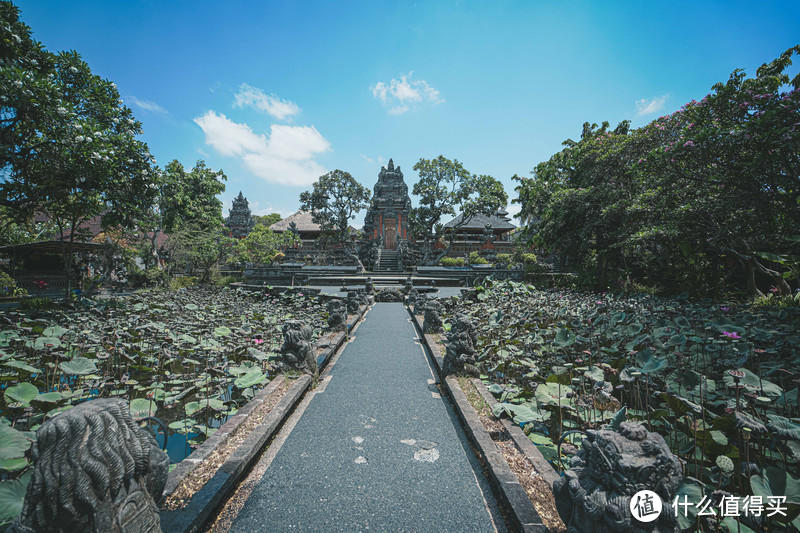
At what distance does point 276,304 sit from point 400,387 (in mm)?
8054

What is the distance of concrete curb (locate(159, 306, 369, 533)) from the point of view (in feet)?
6.09

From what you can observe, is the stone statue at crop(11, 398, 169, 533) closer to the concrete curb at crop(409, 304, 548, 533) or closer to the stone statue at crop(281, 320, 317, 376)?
the concrete curb at crop(409, 304, 548, 533)

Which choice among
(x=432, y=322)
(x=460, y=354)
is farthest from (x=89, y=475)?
(x=432, y=322)

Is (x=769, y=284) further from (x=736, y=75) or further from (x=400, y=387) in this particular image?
(x=400, y=387)

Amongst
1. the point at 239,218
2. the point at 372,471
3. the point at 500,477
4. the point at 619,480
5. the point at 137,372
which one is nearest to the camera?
Result: the point at 619,480

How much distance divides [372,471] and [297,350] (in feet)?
7.57

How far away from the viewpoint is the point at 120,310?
834cm

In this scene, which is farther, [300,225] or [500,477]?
[300,225]

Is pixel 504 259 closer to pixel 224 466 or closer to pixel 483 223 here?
pixel 483 223

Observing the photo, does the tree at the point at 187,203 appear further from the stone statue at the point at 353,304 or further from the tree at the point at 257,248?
the stone statue at the point at 353,304

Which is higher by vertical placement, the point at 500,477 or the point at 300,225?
the point at 300,225

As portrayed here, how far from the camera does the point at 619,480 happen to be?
142 centimetres

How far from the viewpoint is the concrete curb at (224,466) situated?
1.86 metres

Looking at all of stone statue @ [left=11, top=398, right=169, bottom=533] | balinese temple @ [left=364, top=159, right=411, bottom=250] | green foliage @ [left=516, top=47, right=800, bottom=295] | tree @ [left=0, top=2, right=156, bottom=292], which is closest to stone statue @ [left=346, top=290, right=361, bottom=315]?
tree @ [left=0, top=2, right=156, bottom=292]
